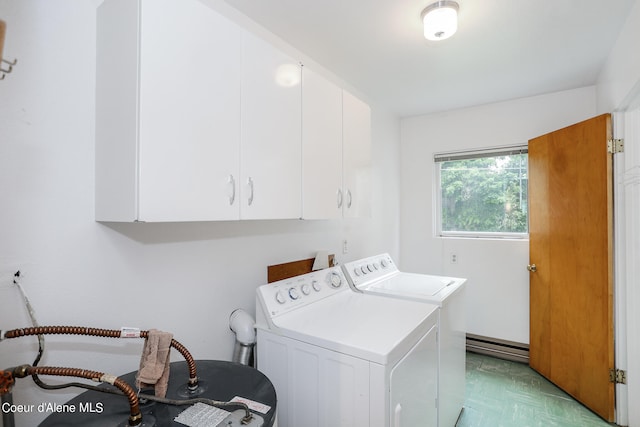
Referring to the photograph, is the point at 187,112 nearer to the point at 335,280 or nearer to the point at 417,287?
the point at 335,280

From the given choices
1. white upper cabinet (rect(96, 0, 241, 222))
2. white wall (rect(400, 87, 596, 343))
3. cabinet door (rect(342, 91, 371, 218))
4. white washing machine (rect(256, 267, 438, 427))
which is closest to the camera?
white upper cabinet (rect(96, 0, 241, 222))

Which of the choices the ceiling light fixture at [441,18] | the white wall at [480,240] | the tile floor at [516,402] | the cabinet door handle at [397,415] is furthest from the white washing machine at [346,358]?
the white wall at [480,240]

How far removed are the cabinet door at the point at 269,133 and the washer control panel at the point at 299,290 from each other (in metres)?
0.41

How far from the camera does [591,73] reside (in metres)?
2.47

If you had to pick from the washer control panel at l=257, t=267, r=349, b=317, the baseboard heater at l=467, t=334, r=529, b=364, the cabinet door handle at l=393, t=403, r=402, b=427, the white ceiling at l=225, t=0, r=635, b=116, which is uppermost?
the white ceiling at l=225, t=0, r=635, b=116

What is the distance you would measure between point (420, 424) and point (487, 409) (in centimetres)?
118

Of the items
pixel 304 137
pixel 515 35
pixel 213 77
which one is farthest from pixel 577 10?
pixel 213 77

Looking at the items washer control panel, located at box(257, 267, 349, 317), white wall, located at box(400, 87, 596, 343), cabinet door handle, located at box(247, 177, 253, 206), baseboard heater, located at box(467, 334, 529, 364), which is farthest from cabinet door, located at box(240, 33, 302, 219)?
baseboard heater, located at box(467, 334, 529, 364)

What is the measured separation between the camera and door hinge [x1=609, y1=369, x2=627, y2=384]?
6.75 ft

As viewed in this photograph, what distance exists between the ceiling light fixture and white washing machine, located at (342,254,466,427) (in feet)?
4.77

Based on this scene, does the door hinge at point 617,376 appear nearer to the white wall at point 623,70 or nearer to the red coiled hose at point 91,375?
the white wall at point 623,70

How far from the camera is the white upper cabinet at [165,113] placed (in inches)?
39.1

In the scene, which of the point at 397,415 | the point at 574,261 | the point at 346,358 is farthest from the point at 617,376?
the point at 346,358

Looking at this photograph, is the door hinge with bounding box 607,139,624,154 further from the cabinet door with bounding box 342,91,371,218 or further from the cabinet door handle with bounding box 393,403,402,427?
the cabinet door handle with bounding box 393,403,402,427
